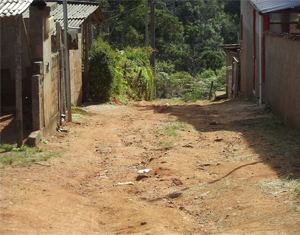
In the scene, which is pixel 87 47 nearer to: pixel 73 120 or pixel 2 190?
pixel 73 120

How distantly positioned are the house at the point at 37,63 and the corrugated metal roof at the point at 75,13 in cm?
7

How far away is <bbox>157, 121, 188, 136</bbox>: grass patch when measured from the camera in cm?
1031

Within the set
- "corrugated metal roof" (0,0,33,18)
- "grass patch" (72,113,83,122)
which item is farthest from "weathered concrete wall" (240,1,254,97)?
"corrugated metal roof" (0,0,33,18)

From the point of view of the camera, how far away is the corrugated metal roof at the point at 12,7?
7.33m

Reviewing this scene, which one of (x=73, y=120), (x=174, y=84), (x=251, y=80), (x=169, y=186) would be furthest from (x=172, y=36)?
(x=169, y=186)

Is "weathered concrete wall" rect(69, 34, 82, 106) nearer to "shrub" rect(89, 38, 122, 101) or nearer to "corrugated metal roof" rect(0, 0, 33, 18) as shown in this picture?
"shrub" rect(89, 38, 122, 101)

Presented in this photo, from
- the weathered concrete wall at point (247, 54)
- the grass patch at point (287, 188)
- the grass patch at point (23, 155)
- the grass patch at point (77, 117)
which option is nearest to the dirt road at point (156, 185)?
the grass patch at point (287, 188)

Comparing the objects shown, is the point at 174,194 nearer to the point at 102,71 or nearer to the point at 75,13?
the point at 102,71

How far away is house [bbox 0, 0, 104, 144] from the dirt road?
71 cm

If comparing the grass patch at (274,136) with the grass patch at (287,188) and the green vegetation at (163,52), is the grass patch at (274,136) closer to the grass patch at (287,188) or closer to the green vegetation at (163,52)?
the grass patch at (287,188)

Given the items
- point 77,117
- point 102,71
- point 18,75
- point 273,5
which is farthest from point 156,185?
point 102,71

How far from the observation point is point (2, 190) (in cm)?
583

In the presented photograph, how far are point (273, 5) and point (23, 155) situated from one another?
31.9ft

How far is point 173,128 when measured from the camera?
10.8m
